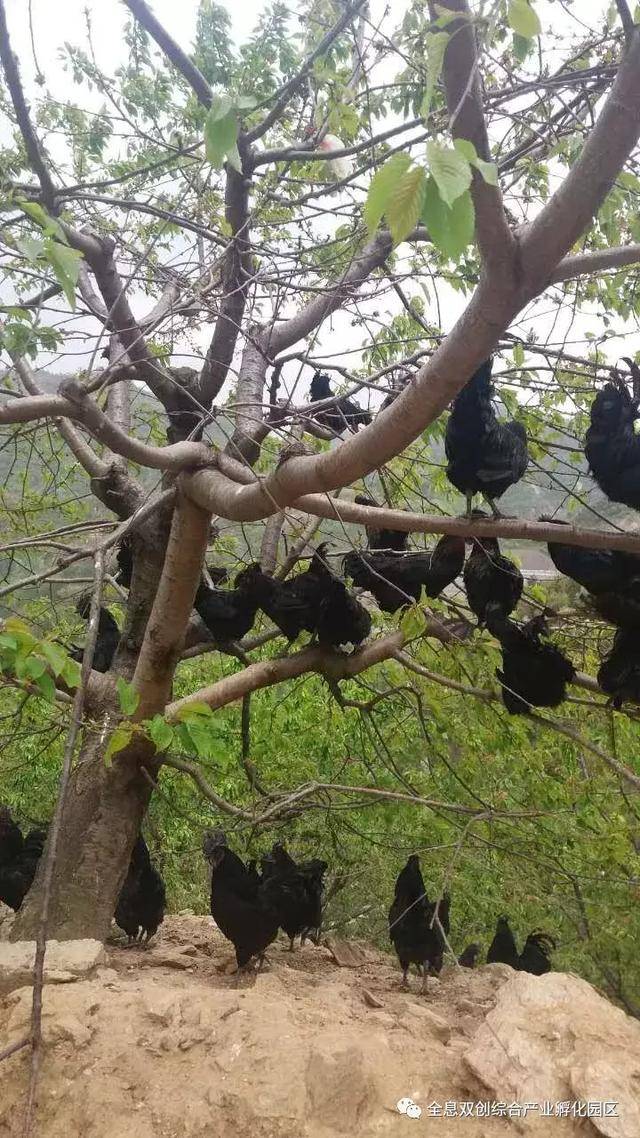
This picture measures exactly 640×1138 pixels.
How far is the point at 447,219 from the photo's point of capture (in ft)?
3.50

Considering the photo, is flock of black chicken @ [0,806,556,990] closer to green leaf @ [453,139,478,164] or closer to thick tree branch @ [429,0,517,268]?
thick tree branch @ [429,0,517,268]

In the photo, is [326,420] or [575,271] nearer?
[575,271]

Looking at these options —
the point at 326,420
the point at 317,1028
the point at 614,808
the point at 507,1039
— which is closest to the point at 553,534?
the point at 507,1039

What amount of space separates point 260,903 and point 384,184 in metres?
3.16

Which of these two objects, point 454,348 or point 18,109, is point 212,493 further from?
point 18,109

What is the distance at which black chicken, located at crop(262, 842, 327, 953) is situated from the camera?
3.72m

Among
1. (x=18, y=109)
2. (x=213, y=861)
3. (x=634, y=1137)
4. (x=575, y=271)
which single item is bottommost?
(x=634, y=1137)

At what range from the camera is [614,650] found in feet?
10.2

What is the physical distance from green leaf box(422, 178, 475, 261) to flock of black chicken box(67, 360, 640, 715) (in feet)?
3.92

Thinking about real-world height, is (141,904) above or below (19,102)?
below

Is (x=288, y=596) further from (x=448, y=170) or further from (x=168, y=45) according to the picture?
(x=448, y=170)

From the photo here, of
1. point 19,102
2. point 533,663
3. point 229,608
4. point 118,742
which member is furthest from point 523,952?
point 19,102

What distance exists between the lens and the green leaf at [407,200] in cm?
104

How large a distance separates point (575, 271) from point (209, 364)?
243 centimetres
